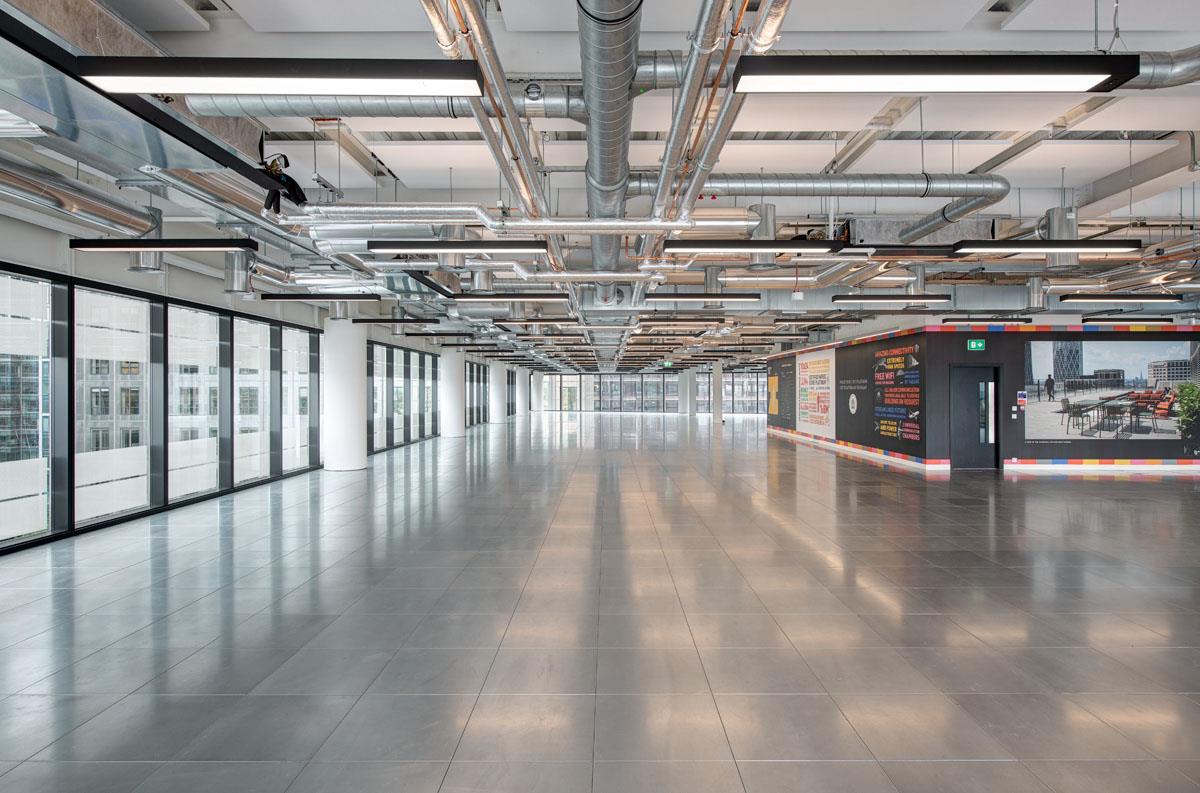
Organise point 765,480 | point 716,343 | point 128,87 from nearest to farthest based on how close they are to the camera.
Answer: point 128,87, point 765,480, point 716,343

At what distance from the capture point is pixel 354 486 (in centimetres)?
1103

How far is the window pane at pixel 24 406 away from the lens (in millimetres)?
6512

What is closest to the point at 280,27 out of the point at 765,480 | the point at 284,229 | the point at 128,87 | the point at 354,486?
the point at 128,87

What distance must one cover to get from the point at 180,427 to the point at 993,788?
1067cm

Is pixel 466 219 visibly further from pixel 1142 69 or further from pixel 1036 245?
pixel 1036 245

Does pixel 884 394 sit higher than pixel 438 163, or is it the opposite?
pixel 438 163

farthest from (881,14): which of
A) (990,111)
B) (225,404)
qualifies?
(225,404)

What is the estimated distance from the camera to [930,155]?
6.49 metres

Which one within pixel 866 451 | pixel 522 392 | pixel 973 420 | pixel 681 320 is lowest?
pixel 866 451

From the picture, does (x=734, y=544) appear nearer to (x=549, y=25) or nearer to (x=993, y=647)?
(x=993, y=647)

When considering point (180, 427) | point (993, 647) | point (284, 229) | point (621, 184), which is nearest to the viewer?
point (993, 647)

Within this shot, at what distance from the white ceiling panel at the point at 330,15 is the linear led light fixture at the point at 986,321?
1270 centimetres

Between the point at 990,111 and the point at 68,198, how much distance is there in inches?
310

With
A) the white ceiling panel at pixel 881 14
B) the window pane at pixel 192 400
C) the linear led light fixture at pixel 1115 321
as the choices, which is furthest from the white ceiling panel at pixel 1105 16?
the linear led light fixture at pixel 1115 321
